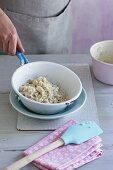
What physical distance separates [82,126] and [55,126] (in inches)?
2.6

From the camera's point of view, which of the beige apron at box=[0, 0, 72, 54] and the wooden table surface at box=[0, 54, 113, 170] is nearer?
the wooden table surface at box=[0, 54, 113, 170]

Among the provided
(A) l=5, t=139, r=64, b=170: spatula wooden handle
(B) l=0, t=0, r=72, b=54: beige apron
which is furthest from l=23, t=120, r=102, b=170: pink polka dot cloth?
(B) l=0, t=0, r=72, b=54: beige apron

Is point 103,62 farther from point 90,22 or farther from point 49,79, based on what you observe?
point 90,22

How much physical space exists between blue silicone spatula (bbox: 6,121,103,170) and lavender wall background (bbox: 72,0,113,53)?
92 cm

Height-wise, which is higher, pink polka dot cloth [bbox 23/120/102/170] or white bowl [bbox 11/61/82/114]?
white bowl [bbox 11/61/82/114]

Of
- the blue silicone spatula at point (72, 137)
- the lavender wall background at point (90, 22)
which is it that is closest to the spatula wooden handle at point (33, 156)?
the blue silicone spatula at point (72, 137)

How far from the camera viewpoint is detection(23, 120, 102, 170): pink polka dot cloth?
70 centimetres

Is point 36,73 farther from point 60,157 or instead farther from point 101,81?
point 60,157

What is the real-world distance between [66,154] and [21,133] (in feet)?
0.41

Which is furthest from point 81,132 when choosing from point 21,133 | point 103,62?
point 103,62

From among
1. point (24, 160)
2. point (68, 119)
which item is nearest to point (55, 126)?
point (68, 119)

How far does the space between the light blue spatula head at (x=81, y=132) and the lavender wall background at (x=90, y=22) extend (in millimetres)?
922

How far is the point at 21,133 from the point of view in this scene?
0.80 metres

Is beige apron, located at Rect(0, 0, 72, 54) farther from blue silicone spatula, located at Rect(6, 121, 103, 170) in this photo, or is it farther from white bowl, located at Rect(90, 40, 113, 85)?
blue silicone spatula, located at Rect(6, 121, 103, 170)
